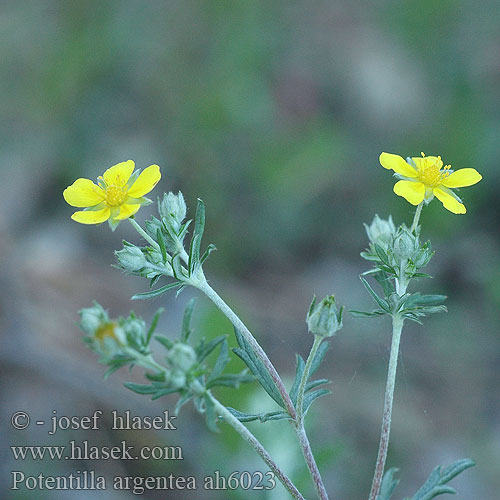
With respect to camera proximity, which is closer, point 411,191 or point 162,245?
point 162,245

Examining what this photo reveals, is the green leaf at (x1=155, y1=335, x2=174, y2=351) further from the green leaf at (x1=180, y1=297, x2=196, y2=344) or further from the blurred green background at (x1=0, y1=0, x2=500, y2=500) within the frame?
the blurred green background at (x1=0, y1=0, x2=500, y2=500)

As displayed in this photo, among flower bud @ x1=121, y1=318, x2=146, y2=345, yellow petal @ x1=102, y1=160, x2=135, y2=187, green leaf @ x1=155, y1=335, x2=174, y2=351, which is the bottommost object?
green leaf @ x1=155, y1=335, x2=174, y2=351

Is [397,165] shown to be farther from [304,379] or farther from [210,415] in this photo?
[210,415]

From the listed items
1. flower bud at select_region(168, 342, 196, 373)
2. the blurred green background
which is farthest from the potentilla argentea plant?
the blurred green background

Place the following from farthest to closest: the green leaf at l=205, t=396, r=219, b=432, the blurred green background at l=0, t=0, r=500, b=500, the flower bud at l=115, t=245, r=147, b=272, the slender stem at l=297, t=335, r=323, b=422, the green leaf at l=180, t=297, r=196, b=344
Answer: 1. the blurred green background at l=0, t=0, r=500, b=500
2. the flower bud at l=115, t=245, r=147, b=272
3. the slender stem at l=297, t=335, r=323, b=422
4. the green leaf at l=180, t=297, r=196, b=344
5. the green leaf at l=205, t=396, r=219, b=432

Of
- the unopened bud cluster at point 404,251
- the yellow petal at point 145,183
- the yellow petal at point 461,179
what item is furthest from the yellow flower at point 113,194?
the yellow petal at point 461,179

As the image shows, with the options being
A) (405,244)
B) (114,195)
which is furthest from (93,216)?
(405,244)

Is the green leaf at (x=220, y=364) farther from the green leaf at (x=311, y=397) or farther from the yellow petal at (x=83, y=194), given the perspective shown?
the yellow petal at (x=83, y=194)

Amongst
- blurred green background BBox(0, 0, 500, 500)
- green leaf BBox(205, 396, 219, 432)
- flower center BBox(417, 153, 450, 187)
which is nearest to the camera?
green leaf BBox(205, 396, 219, 432)
